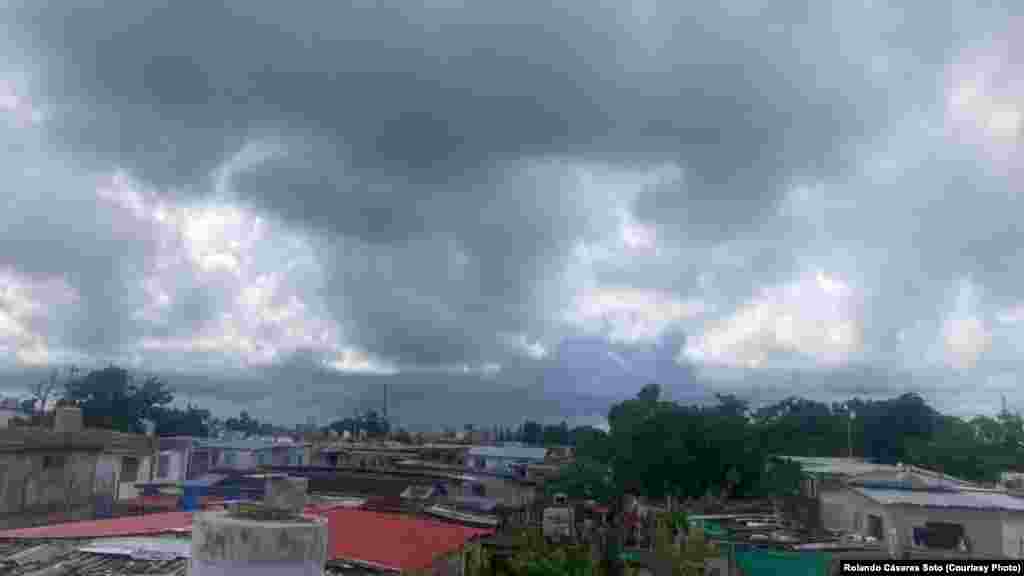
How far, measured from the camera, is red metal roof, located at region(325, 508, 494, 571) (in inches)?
540

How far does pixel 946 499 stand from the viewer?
82.9ft

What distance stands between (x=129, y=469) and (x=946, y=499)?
33.4m

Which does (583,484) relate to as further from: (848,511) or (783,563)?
(783,563)

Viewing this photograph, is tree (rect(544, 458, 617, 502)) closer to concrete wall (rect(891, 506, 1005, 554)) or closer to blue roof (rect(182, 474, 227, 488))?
blue roof (rect(182, 474, 227, 488))

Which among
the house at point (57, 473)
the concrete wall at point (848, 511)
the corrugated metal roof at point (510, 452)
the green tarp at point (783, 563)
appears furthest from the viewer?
the corrugated metal roof at point (510, 452)

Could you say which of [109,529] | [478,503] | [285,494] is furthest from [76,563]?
[478,503]

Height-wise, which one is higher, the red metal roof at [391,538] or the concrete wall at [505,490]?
the red metal roof at [391,538]

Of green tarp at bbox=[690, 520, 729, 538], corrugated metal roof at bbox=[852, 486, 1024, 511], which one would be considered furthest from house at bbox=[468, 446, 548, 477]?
corrugated metal roof at bbox=[852, 486, 1024, 511]

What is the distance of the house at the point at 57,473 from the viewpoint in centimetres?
2522

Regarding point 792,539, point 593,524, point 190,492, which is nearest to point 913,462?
point 593,524

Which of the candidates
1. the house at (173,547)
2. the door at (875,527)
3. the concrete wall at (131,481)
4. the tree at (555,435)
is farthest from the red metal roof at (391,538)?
the tree at (555,435)

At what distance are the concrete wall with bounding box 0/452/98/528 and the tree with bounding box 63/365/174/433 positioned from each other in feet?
117

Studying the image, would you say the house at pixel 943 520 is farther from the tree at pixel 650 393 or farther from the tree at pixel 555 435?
the tree at pixel 555 435

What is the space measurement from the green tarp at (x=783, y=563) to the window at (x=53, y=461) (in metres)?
23.2
